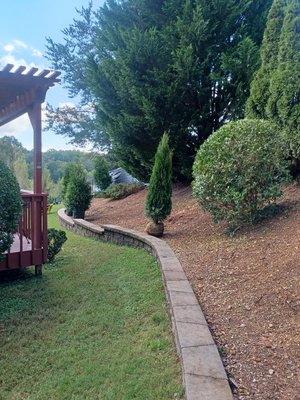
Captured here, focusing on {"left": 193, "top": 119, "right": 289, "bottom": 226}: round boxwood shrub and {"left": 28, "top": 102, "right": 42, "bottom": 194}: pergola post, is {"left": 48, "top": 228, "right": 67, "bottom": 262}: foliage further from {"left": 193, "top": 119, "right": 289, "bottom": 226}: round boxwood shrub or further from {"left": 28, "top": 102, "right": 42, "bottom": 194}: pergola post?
{"left": 193, "top": 119, "right": 289, "bottom": 226}: round boxwood shrub

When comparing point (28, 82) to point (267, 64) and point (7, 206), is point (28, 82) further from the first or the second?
point (267, 64)

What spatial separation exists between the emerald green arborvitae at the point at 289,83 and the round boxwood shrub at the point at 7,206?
410 centimetres

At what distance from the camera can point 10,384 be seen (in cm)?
225

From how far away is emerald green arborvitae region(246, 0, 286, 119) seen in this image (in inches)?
226

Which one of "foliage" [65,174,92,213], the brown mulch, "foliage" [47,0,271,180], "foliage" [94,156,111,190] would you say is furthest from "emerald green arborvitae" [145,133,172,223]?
"foliage" [94,156,111,190]

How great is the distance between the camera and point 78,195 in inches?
381

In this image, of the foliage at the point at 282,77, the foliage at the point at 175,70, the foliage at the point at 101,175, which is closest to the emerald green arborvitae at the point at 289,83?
the foliage at the point at 282,77

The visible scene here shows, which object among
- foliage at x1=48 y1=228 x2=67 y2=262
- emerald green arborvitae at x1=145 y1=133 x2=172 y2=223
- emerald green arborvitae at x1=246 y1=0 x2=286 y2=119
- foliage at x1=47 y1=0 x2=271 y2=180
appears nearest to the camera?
foliage at x1=48 y1=228 x2=67 y2=262

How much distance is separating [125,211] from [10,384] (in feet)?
23.3

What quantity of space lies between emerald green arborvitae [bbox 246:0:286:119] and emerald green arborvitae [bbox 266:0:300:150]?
28 centimetres

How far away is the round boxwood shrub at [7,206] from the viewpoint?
3670 mm

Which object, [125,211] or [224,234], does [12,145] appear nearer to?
[125,211]

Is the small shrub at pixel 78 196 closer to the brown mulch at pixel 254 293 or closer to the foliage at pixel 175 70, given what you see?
the foliage at pixel 175 70

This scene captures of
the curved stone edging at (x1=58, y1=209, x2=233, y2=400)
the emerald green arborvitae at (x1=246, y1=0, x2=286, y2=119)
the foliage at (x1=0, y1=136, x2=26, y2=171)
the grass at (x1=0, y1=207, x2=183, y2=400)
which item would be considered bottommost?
the grass at (x1=0, y1=207, x2=183, y2=400)
